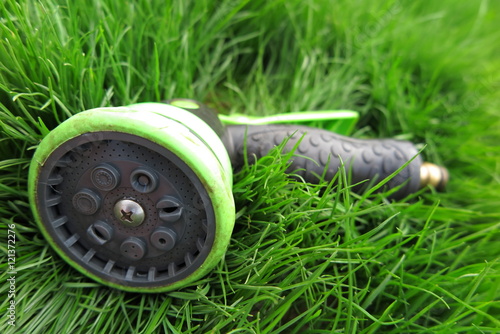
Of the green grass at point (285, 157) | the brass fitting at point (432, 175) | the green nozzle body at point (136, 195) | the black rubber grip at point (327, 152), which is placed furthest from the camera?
the brass fitting at point (432, 175)

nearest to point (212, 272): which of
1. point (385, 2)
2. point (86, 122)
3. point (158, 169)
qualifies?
point (158, 169)

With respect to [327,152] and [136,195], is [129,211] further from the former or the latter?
[327,152]

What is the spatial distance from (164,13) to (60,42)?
1.27 ft

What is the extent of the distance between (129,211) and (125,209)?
11 millimetres

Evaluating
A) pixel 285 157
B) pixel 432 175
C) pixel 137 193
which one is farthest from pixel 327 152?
pixel 137 193

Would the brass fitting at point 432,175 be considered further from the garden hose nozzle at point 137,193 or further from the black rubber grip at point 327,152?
the garden hose nozzle at point 137,193

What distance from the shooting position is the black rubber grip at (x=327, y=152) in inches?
46.9

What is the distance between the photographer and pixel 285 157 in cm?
108

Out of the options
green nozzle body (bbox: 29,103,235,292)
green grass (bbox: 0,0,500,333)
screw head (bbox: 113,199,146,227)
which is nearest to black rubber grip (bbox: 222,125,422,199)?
green grass (bbox: 0,0,500,333)

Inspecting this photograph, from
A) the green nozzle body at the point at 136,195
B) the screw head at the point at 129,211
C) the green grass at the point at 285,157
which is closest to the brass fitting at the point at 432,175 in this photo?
the green grass at the point at 285,157

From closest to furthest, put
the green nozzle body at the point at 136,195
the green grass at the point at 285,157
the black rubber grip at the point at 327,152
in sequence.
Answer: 1. the green nozzle body at the point at 136,195
2. the green grass at the point at 285,157
3. the black rubber grip at the point at 327,152

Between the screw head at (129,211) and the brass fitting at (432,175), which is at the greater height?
the screw head at (129,211)

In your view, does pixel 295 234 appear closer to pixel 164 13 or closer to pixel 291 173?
pixel 291 173

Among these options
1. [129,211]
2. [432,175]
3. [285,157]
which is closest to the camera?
[129,211]
